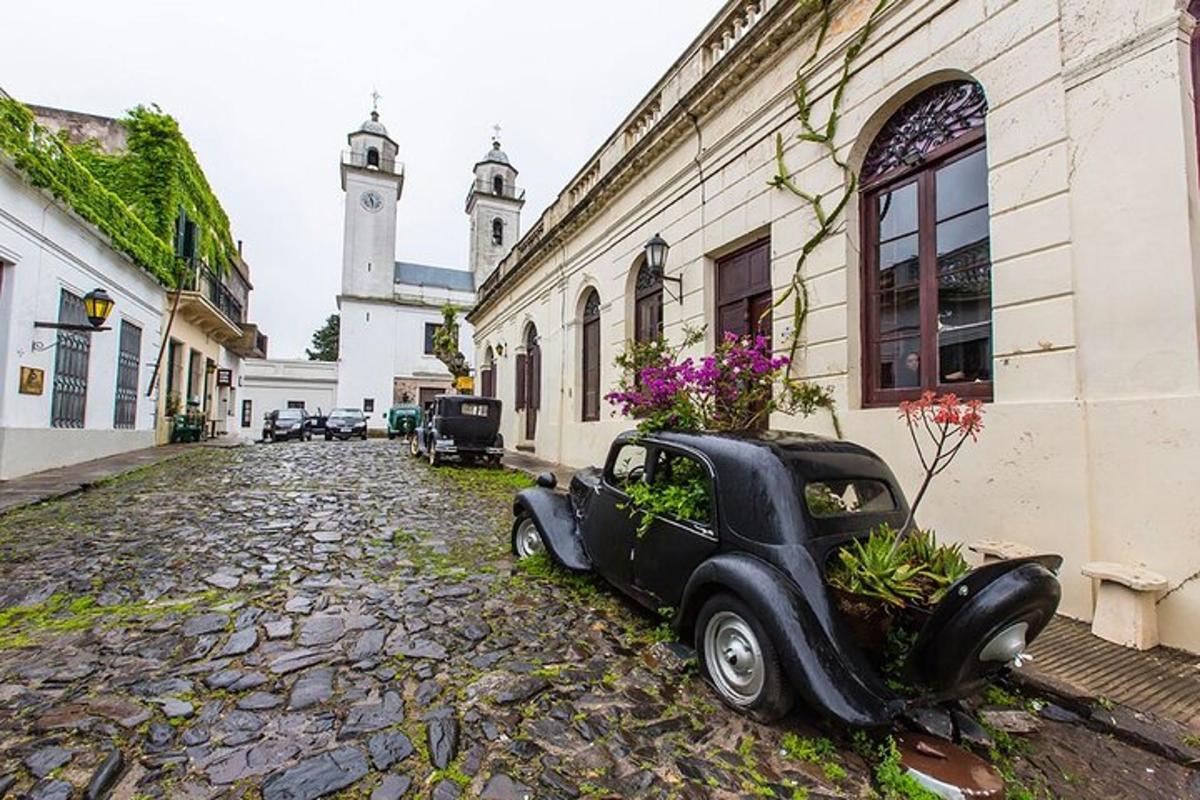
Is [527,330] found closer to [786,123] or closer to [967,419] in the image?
[786,123]

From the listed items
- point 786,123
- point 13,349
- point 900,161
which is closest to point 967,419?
point 900,161

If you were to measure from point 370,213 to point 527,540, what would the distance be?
3797 cm


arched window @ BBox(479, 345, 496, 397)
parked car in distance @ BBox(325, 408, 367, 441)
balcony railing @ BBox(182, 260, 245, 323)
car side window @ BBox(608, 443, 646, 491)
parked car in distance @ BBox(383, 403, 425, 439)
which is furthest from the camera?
parked car in distance @ BBox(383, 403, 425, 439)

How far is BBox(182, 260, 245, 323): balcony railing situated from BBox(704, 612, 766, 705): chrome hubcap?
1832 centimetres

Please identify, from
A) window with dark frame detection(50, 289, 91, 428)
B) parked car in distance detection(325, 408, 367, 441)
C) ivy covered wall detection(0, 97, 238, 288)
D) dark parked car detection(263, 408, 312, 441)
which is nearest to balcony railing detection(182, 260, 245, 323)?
ivy covered wall detection(0, 97, 238, 288)

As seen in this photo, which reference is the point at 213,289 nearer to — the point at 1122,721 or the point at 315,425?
the point at 315,425

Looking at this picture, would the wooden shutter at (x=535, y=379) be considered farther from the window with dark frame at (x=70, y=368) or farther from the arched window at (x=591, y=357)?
the window with dark frame at (x=70, y=368)

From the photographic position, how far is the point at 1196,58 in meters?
3.67

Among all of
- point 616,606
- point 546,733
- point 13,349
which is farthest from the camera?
point 13,349

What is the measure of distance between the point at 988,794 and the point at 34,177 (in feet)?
43.8

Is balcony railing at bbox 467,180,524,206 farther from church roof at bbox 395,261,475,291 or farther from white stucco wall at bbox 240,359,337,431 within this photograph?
white stucco wall at bbox 240,359,337,431

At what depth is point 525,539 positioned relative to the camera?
5.06 m

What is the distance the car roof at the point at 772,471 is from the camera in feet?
9.12

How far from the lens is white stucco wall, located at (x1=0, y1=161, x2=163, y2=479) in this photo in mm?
8656
